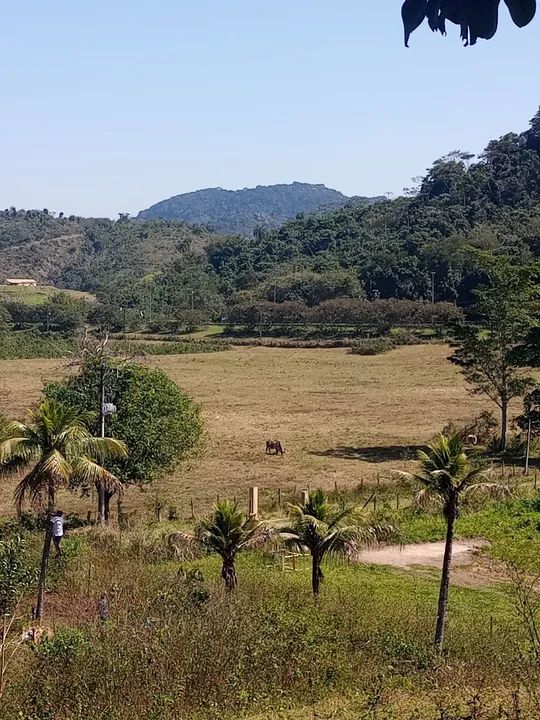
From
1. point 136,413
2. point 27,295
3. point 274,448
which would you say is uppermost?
point 27,295

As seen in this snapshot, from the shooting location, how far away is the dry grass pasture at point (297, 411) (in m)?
25.4

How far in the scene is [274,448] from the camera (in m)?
29.8

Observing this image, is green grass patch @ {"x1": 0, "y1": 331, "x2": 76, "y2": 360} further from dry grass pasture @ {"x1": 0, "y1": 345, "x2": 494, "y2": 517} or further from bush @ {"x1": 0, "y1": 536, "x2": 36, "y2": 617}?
bush @ {"x1": 0, "y1": 536, "x2": 36, "y2": 617}

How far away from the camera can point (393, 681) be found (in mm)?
9211

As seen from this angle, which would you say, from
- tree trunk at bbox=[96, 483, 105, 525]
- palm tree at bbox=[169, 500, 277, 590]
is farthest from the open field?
palm tree at bbox=[169, 500, 277, 590]

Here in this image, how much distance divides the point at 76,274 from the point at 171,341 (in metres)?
82.3

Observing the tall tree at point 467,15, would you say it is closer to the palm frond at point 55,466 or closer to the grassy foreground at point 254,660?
the grassy foreground at point 254,660

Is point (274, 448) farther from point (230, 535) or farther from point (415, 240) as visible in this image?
point (415, 240)

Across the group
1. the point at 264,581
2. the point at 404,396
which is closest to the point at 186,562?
the point at 264,581

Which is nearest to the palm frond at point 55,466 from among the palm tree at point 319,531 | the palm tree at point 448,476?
the palm tree at point 319,531

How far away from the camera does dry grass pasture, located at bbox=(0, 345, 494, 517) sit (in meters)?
25.4

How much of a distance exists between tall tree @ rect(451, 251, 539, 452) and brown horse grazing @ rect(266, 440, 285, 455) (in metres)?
7.29

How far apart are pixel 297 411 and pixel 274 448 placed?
10017 millimetres

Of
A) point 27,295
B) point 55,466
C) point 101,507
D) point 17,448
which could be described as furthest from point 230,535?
point 27,295
